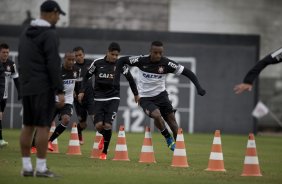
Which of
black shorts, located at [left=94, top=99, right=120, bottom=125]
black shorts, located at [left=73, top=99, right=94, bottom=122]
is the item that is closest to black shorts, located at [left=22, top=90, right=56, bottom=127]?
black shorts, located at [left=94, top=99, right=120, bottom=125]

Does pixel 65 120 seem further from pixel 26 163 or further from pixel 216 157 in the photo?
pixel 26 163

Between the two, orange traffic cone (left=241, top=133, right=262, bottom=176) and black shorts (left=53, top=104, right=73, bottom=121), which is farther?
black shorts (left=53, top=104, right=73, bottom=121)

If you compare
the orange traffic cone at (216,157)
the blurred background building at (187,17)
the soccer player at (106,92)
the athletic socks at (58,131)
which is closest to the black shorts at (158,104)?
the soccer player at (106,92)

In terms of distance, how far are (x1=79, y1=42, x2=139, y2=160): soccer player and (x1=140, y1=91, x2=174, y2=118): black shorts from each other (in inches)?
9.1

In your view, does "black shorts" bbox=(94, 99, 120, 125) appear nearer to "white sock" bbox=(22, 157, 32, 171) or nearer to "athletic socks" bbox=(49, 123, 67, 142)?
"athletic socks" bbox=(49, 123, 67, 142)

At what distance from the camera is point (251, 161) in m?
14.5

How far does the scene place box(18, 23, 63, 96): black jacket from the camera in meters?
12.8

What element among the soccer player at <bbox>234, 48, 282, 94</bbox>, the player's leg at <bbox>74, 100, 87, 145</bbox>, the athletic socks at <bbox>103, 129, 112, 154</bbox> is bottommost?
the player's leg at <bbox>74, 100, 87, 145</bbox>

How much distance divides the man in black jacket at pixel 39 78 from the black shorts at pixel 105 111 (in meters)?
5.71

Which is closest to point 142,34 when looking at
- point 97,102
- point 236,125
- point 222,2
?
point 236,125

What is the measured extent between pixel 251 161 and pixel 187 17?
29607 mm

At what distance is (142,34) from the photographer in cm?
3366

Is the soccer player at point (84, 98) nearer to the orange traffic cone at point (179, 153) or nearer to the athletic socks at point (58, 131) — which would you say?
the athletic socks at point (58, 131)

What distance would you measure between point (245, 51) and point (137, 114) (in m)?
4.99
